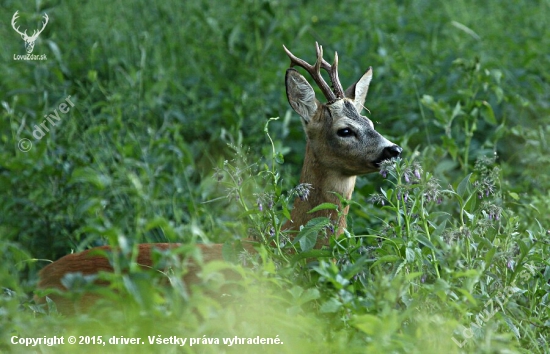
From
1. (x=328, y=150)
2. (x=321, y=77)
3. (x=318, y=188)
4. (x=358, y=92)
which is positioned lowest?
(x=318, y=188)

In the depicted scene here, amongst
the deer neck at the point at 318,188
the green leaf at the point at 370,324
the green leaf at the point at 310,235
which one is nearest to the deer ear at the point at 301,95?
the deer neck at the point at 318,188

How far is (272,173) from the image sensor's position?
3252 millimetres

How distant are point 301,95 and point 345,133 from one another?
381 millimetres

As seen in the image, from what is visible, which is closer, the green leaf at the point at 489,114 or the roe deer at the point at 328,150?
the roe deer at the point at 328,150

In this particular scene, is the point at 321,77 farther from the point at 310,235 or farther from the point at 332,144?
the point at 310,235

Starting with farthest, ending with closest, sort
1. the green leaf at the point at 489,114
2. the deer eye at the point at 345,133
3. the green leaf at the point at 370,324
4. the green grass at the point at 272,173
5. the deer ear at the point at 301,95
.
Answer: the green leaf at the point at 489,114 → the deer ear at the point at 301,95 → the deer eye at the point at 345,133 → the green grass at the point at 272,173 → the green leaf at the point at 370,324

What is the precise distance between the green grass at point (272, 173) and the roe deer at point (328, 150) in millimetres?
236

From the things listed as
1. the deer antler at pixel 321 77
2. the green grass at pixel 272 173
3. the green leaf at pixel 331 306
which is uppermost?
the deer antler at pixel 321 77

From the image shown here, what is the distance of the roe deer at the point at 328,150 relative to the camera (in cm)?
393

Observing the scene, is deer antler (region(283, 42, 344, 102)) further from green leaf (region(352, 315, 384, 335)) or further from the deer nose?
green leaf (region(352, 315, 384, 335))

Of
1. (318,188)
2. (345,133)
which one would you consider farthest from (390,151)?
(318,188)

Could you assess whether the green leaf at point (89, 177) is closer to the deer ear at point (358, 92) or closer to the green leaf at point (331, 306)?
the green leaf at point (331, 306)

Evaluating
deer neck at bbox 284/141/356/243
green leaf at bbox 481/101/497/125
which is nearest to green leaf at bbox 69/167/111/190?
deer neck at bbox 284/141/356/243

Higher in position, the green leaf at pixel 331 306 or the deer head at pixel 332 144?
the green leaf at pixel 331 306
